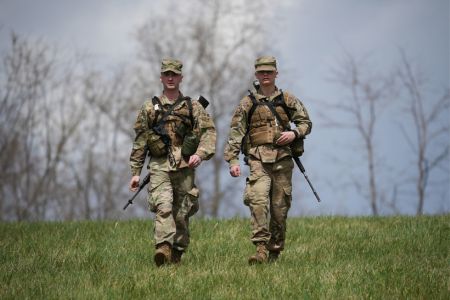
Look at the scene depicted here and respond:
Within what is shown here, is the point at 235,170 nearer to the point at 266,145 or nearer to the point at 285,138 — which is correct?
the point at 266,145

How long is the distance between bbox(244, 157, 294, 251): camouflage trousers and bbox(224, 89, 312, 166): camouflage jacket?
0.11 m

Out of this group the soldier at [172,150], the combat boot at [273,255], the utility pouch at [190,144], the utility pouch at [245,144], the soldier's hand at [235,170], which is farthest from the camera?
the combat boot at [273,255]

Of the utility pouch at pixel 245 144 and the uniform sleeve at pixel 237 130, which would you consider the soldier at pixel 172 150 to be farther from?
the utility pouch at pixel 245 144

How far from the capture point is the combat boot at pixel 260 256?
9.12m

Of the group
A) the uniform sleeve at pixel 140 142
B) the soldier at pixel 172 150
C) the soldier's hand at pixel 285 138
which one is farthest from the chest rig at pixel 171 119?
the soldier's hand at pixel 285 138

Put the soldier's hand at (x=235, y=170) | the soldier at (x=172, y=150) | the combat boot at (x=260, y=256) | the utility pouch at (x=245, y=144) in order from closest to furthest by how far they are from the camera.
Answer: the soldier's hand at (x=235, y=170) → the combat boot at (x=260, y=256) → the soldier at (x=172, y=150) → the utility pouch at (x=245, y=144)

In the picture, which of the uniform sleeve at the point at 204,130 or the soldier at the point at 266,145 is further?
the uniform sleeve at the point at 204,130

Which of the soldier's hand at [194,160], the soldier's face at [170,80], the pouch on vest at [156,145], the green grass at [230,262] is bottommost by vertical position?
the green grass at [230,262]

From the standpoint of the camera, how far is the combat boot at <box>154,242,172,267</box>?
9125mm

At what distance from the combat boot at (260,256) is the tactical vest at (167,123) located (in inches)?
66.3

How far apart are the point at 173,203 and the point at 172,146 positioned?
30.2 inches

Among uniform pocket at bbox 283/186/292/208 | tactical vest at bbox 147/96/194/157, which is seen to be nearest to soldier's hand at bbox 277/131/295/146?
uniform pocket at bbox 283/186/292/208

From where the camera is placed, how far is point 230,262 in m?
9.46

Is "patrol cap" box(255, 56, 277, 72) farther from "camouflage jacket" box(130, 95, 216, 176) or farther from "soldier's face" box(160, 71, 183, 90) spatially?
"soldier's face" box(160, 71, 183, 90)
